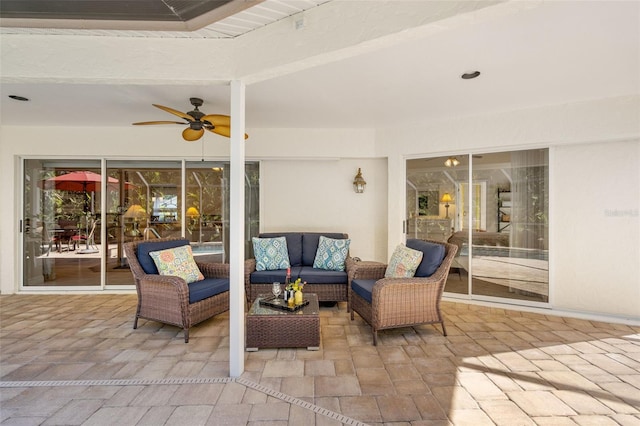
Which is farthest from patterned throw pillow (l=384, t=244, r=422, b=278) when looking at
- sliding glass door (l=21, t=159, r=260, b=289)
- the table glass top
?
sliding glass door (l=21, t=159, r=260, b=289)

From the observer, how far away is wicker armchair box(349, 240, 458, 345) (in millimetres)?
2936

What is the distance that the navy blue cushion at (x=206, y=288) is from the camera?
10.3ft

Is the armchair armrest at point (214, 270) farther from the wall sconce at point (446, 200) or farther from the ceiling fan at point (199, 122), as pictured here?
the wall sconce at point (446, 200)

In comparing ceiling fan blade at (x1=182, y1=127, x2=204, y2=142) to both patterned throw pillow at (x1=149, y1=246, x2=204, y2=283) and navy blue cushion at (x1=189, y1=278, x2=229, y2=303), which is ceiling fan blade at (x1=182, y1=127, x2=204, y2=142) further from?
navy blue cushion at (x1=189, y1=278, x2=229, y2=303)

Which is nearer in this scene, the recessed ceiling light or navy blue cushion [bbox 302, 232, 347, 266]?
the recessed ceiling light

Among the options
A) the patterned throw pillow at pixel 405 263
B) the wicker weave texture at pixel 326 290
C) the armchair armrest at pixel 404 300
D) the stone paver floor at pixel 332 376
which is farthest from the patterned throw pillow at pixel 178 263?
the patterned throw pillow at pixel 405 263

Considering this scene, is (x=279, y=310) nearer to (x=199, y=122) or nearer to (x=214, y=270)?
(x=214, y=270)

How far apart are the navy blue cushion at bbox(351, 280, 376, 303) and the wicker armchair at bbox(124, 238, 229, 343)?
1.53 metres

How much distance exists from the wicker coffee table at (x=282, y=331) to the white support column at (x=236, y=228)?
0.35 m

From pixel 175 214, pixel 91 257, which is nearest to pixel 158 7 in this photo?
pixel 175 214

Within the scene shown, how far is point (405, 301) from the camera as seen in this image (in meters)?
3.00

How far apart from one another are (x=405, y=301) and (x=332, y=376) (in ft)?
3.55

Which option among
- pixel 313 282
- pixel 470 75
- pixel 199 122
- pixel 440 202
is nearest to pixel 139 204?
pixel 199 122

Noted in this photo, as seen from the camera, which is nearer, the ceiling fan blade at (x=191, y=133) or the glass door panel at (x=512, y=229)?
the ceiling fan blade at (x=191, y=133)
